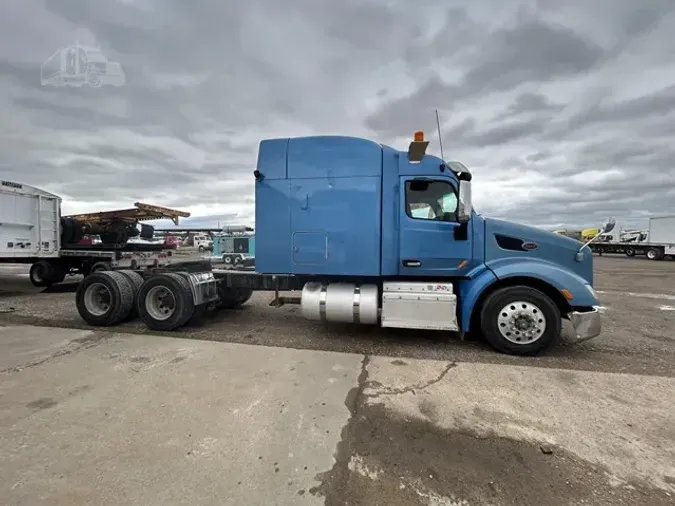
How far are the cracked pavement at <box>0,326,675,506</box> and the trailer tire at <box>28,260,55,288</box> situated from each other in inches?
326

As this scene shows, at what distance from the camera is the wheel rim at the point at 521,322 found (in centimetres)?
454

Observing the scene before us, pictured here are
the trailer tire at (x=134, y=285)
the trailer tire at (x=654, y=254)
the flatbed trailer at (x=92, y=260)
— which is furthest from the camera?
the trailer tire at (x=654, y=254)

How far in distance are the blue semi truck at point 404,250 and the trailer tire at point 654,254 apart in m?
34.8

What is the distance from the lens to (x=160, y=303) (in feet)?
19.1

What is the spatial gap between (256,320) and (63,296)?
263 inches

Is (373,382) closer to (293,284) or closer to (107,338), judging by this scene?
(293,284)

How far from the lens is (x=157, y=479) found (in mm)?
2141

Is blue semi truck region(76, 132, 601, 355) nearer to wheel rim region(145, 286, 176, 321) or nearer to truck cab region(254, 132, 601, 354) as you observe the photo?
truck cab region(254, 132, 601, 354)

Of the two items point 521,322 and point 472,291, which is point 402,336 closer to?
point 472,291

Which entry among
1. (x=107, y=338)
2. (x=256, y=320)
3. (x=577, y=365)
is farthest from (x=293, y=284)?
(x=577, y=365)

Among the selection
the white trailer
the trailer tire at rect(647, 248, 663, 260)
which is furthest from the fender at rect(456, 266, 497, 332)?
the trailer tire at rect(647, 248, 663, 260)

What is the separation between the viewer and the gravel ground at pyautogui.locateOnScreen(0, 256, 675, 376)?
447 centimetres

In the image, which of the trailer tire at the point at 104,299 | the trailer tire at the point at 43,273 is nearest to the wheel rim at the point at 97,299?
the trailer tire at the point at 104,299

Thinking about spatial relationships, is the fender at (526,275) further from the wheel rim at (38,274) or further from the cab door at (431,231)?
the wheel rim at (38,274)
